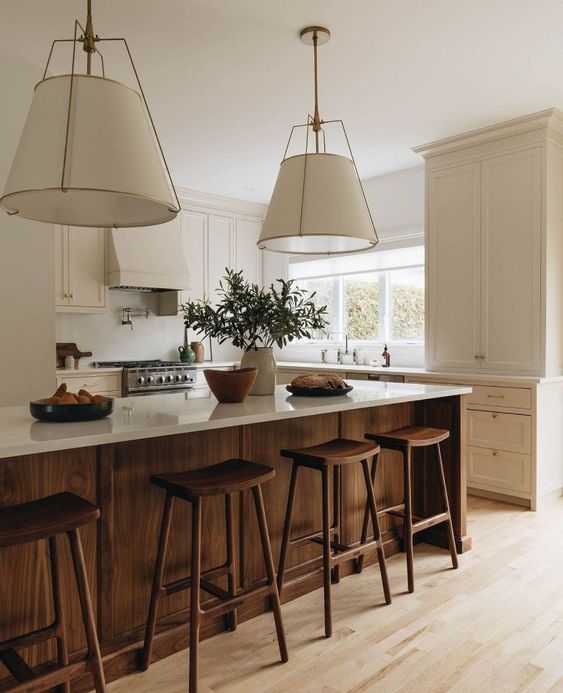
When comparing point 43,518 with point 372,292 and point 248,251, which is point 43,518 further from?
point 248,251

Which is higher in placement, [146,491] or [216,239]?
[216,239]

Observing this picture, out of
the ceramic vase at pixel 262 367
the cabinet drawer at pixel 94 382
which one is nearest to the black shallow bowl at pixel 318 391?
the ceramic vase at pixel 262 367

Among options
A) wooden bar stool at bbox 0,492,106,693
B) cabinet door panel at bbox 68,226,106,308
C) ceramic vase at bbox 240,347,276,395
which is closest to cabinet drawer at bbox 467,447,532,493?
ceramic vase at bbox 240,347,276,395

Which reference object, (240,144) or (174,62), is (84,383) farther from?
(174,62)

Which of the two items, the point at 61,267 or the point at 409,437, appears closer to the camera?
the point at 409,437

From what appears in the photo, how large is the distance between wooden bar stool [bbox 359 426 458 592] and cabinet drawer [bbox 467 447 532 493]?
1124 mm

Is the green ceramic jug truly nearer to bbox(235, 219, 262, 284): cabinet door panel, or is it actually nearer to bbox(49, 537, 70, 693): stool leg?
bbox(235, 219, 262, 284): cabinet door panel

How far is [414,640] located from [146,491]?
A: 3.97 feet

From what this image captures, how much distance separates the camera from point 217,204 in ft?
20.1

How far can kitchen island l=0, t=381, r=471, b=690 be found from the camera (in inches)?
72.1

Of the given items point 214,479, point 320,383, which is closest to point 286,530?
point 214,479

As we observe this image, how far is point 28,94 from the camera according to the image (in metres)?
3.35

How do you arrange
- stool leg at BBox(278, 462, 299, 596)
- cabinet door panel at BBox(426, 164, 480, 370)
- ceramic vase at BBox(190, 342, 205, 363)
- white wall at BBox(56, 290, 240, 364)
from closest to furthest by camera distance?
stool leg at BBox(278, 462, 299, 596), cabinet door panel at BBox(426, 164, 480, 370), white wall at BBox(56, 290, 240, 364), ceramic vase at BBox(190, 342, 205, 363)

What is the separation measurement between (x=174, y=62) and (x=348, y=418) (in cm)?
224
